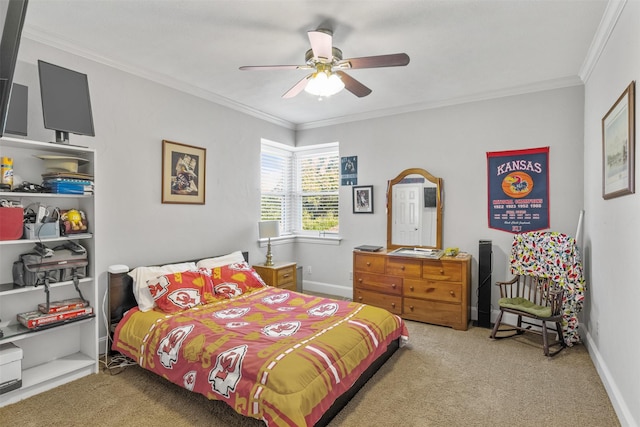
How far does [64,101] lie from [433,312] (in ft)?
12.8

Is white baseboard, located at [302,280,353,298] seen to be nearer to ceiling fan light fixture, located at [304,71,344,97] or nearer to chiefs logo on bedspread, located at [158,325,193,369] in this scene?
chiefs logo on bedspread, located at [158,325,193,369]

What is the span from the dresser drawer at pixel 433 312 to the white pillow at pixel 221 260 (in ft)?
6.57

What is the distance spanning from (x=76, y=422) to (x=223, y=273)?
1.64m

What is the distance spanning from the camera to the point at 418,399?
239 cm

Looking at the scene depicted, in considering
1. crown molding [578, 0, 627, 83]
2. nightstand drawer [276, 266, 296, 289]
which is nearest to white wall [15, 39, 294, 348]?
nightstand drawer [276, 266, 296, 289]

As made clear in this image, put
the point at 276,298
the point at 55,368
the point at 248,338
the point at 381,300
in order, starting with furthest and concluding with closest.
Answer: the point at 381,300, the point at 276,298, the point at 55,368, the point at 248,338

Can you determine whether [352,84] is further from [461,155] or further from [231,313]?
[231,313]

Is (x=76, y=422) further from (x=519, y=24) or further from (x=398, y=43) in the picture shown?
(x=519, y=24)

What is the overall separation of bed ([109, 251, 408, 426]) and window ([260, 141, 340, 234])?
174 cm

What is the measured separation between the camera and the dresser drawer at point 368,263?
13.6 ft

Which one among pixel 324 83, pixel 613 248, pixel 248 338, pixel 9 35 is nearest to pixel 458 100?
pixel 324 83

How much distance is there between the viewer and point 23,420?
2.14 m

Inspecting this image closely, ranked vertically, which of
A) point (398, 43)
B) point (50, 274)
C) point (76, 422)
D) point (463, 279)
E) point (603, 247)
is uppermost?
point (398, 43)

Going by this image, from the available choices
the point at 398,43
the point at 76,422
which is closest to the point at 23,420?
the point at 76,422
